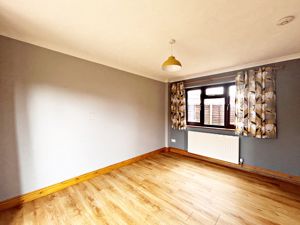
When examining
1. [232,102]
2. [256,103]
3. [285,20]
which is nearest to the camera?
[285,20]

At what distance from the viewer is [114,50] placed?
2189mm

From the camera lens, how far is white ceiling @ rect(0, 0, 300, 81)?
4.14ft

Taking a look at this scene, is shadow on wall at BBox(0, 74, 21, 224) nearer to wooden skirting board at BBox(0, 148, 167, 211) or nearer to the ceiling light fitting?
wooden skirting board at BBox(0, 148, 167, 211)

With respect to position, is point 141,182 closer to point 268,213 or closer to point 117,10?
point 268,213

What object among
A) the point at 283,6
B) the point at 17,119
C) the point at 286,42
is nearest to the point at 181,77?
the point at 286,42

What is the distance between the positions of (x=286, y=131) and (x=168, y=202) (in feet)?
8.09

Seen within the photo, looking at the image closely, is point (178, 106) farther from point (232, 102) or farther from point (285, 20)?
point (285, 20)

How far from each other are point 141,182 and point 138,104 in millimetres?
1801

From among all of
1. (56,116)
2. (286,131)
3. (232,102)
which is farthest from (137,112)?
(286,131)

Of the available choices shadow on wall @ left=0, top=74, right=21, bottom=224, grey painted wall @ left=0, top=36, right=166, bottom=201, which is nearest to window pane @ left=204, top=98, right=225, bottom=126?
grey painted wall @ left=0, top=36, right=166, bottom=201

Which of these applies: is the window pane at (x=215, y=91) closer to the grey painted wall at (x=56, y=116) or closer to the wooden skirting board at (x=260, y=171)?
the wooden skirting board at (x=260, y=171)

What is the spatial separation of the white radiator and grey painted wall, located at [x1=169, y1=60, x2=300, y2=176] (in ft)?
1.40

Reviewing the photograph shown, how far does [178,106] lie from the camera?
3.79 m

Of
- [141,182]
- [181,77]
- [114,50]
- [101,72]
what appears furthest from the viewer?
[181,77]
